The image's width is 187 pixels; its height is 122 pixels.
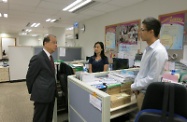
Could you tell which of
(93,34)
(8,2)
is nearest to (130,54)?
(93,34)

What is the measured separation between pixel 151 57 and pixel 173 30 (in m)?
1.72

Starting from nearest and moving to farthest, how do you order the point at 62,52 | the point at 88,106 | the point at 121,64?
the point at 88,106
the point at 121,64
the point at 62,52

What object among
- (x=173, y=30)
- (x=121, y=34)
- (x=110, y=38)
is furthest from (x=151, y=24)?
(x=110, y=38)

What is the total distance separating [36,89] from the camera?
184 cm

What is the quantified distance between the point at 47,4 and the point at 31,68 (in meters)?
2.27

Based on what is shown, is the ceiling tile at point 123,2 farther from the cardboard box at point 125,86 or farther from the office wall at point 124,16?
the cardboard box at point 125,86

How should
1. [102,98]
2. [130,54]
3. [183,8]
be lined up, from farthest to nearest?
[130,54] → [183,8] → [102,98]

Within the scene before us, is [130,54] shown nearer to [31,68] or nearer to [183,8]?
[183,8]

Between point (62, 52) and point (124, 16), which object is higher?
point (124, 16)

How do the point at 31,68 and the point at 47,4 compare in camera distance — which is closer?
the point at 31,68

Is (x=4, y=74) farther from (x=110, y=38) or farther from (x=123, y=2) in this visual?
(x=123, y=2)

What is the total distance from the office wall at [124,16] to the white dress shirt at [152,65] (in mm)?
1743

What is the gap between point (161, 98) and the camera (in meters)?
1.01

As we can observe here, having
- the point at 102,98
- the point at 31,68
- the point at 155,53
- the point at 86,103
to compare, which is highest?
the point at 155,53
